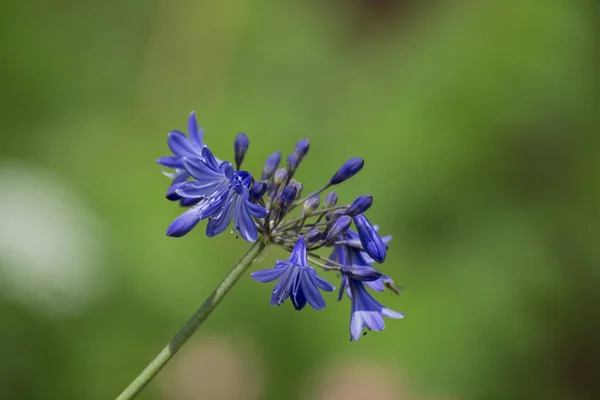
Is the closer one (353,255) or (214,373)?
(353,255)

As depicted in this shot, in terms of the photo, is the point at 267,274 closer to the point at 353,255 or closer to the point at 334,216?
the point at 334,216

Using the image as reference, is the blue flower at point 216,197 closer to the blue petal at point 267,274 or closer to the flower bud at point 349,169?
the blue petal at point 267,274

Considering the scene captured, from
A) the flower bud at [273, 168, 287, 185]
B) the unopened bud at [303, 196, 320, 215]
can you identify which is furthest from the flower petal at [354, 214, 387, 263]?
the flower bud at [273, 168, 287, 185]

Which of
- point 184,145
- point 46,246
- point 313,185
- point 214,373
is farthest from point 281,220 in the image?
point 313,185

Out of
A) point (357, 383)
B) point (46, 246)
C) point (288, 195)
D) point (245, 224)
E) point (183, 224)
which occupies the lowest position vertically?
point (46, 246)

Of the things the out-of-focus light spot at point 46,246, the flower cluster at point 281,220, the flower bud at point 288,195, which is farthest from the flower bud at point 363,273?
the out-of-focus light spot at point 46,246

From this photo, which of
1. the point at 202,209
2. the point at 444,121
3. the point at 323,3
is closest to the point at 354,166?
the point at 202,209
